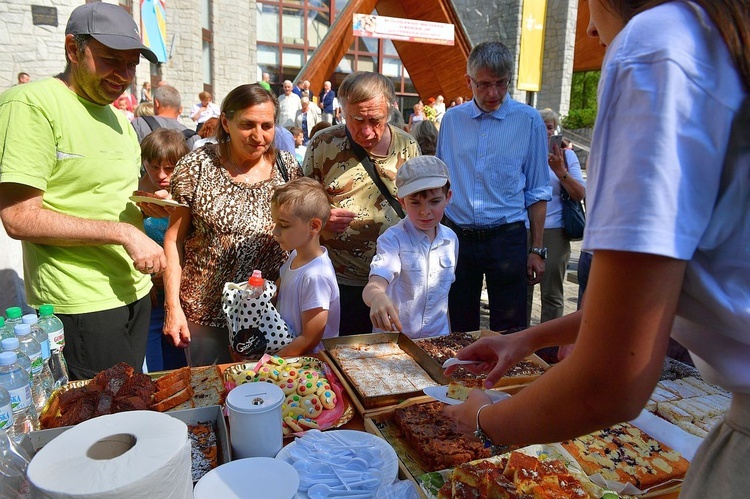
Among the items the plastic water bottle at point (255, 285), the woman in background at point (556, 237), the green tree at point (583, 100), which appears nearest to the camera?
the plastic water bottle at point (255, 285)

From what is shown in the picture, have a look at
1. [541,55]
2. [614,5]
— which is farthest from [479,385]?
[541,55]

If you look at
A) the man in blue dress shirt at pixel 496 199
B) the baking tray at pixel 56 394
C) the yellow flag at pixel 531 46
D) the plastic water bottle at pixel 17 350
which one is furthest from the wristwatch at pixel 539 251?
the yellow flag at pixel 531 46

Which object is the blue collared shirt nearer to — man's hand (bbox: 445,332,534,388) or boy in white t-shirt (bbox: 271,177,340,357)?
boy in white t-shirt (bbox: 271,177,340,357)

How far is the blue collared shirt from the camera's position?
3.49 meters

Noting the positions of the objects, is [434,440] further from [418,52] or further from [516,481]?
[418,52]

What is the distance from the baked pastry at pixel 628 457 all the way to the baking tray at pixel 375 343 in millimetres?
565

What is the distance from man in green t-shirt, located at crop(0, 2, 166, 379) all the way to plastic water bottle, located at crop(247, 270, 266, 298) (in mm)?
385

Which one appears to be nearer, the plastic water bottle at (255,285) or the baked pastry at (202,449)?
the baked pastry at (202,449)

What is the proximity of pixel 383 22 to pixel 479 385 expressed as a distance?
13600 millimetres

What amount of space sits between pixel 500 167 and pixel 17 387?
2994 millimetres

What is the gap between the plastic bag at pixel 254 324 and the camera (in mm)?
2270

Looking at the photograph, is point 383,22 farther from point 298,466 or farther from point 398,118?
point 298,466

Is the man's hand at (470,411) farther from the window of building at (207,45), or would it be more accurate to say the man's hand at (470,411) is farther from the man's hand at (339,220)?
the window of building at (207,45)

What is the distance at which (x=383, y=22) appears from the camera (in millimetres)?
13523
